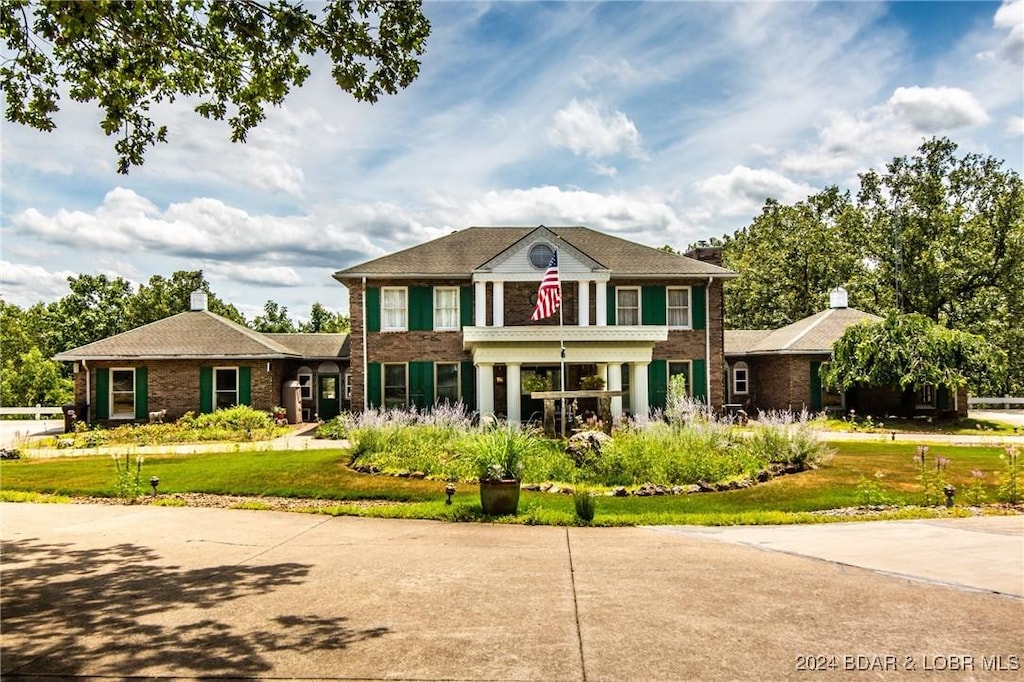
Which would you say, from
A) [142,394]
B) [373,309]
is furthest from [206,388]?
[373,309]

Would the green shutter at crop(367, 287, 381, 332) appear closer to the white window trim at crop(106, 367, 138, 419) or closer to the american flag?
the american flag

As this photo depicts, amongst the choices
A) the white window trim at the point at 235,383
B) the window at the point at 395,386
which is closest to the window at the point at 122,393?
the white window trim at the point at 235,383

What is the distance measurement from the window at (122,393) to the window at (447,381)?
1185 centimetres

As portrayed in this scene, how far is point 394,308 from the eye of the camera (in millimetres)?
27953

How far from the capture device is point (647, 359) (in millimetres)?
25312

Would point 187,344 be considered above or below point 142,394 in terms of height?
above

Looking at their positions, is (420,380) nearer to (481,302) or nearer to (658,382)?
(481,302)

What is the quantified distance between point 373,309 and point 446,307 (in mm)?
2727

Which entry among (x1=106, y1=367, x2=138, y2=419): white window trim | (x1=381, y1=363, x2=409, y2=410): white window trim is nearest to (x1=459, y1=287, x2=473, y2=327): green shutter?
(x1=381, y1=363, x2=409, y2=410): white window trim

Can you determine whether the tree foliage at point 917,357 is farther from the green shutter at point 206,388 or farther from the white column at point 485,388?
the green shutter at point 206,388

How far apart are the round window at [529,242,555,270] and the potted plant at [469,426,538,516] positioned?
51.4 feet

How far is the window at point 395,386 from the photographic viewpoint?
27.9m

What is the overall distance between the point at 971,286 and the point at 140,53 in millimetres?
42061

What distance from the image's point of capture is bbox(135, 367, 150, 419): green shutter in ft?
93.0
